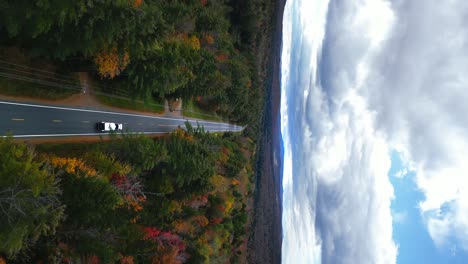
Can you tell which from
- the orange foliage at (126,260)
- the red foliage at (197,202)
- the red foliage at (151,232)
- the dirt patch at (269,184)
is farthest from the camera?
the dirt patch at (269,184)

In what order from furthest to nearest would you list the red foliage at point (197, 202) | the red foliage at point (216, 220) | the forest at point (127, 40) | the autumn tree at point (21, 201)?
the red foliage at point (216, 220) → the red foliage at point (197, 202) → the forest at point (127, 40) → the autumn tree at point (21, 201)

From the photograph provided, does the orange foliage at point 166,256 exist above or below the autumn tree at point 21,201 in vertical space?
below

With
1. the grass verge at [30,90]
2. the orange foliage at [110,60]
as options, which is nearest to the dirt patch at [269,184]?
the orange foliage at [110,60]

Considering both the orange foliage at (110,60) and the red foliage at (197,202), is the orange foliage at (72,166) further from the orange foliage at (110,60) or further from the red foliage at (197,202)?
the red foliage at (197,202)

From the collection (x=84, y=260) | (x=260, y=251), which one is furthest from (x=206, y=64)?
(x=260, y=251)

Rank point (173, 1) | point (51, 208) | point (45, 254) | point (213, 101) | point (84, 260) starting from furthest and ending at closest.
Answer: point (213, 101) < point (173, 1) < point (84, 260) < point (45, 254) < point (51, 208)

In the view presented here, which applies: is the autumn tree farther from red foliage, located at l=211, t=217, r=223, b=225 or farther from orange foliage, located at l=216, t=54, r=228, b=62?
orange foliage, located at l=216, t=54, r=228, b=62

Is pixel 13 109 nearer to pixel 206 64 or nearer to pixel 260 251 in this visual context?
pixel 206 64

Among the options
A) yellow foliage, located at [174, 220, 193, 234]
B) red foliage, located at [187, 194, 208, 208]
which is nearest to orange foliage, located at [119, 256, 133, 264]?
yellow foliage, located at [174, 220, 193, 234]
